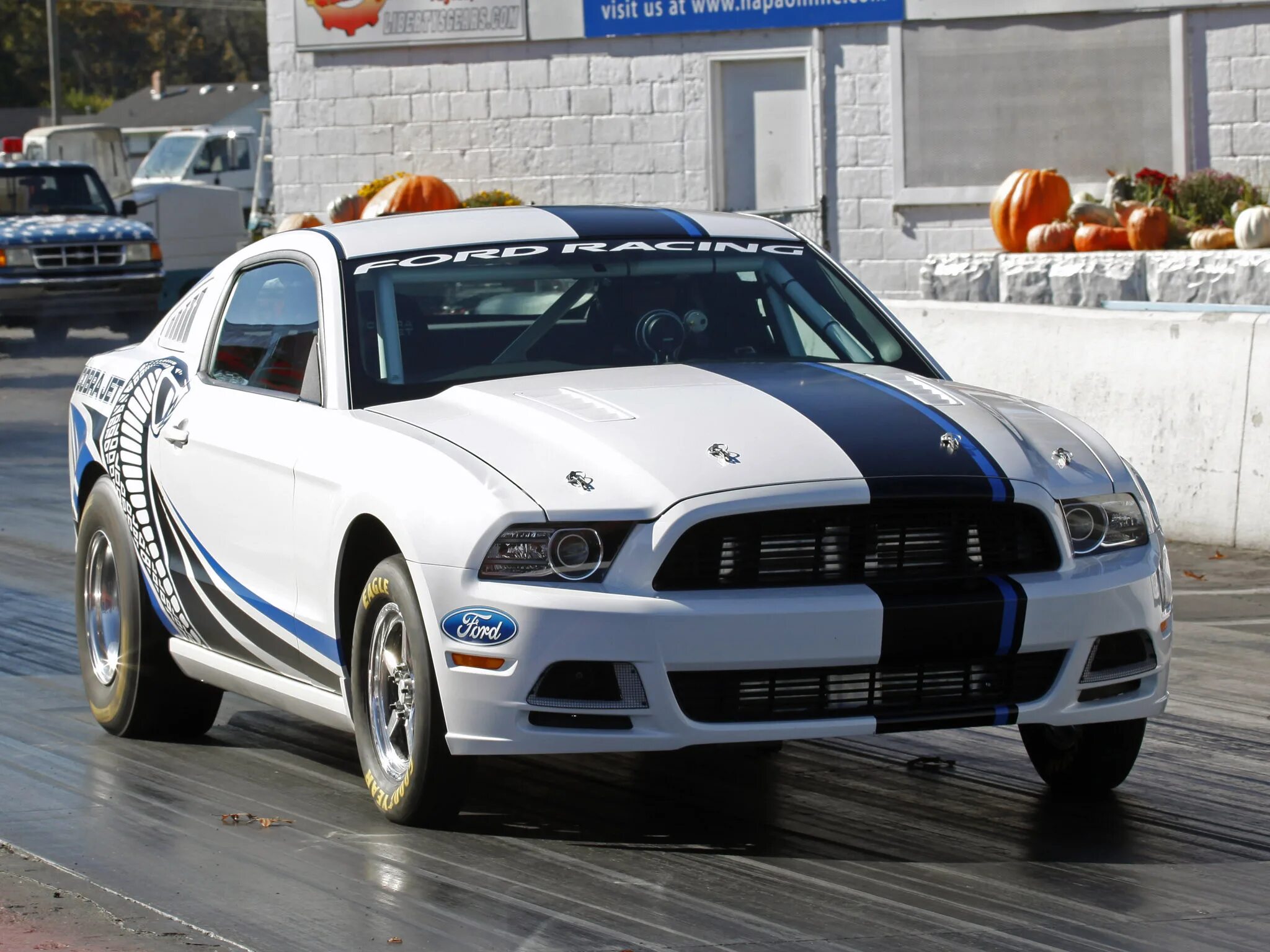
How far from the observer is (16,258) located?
24250mm

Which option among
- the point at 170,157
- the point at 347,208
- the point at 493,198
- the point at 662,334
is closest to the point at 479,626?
the point at 662,334

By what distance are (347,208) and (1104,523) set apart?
19.3 meters

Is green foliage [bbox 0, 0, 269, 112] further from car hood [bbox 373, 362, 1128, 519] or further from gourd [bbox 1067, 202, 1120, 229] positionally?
car hood [bbox 373, 362, 1128, 519]

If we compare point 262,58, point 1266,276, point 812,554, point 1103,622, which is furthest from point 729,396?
point 262,58

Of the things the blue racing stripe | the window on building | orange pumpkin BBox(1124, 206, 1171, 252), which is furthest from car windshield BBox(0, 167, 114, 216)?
the blue racing stripe

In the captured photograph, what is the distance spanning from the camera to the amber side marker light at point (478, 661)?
5316mm

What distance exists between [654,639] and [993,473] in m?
0.92

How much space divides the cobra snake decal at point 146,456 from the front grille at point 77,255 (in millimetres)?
17571

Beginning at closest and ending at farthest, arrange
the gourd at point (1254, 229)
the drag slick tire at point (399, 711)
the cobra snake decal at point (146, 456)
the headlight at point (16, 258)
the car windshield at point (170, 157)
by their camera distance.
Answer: the drag slick tire at point (399, 711)
the cobra snake decal at point (146, 456)
the gourd at point (1254, 229)
the headlight at point (16, 258)
the car windshield at point (170, 157)

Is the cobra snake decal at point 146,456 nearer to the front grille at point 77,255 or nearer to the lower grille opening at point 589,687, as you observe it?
the lower grille opening at point 589,687

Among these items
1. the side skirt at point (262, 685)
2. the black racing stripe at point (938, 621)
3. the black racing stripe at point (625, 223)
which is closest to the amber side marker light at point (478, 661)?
the side skirt at point (262, 685)

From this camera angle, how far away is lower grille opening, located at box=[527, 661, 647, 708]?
17.4 feet

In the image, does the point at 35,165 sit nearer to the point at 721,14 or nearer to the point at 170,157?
the point at 721,14

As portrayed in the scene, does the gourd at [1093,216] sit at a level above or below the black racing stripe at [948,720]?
above
